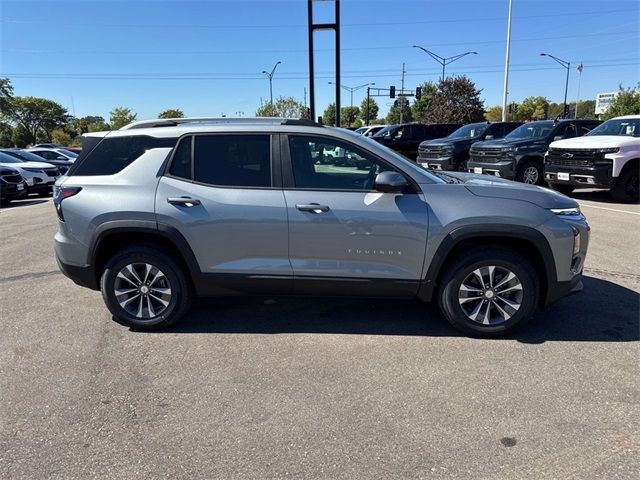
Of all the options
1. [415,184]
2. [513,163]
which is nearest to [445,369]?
[415,184]

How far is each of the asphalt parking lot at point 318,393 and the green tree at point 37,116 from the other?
8847cm

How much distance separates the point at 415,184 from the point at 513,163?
32.4 ft

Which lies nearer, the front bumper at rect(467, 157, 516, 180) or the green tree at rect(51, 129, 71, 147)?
the front bumper at rect(467, 157, 516, 180)

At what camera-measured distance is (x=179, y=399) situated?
3.20 metres

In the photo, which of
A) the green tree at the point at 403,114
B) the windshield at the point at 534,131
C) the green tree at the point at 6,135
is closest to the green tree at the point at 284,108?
the green tree at the point at 403,114

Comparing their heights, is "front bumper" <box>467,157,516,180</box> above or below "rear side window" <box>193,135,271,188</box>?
below

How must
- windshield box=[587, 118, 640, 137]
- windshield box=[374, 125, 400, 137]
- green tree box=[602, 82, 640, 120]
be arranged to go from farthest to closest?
green tree box=[602, 82, 640, 120] < windshield box=[374, 125, 400, 137] < windshield box=[587, 118, 640, 137]

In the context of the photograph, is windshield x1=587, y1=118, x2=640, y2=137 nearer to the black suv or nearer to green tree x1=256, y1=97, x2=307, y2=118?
the black suv

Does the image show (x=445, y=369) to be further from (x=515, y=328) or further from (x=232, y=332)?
(x=232, y=332)

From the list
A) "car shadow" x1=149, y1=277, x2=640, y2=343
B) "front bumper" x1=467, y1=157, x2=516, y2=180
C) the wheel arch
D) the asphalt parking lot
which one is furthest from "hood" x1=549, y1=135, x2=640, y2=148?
the wheel arch

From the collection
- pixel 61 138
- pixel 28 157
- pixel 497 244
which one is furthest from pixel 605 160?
pixel 61 138

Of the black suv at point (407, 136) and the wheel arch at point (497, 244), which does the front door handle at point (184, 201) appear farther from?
the black suv at point (407, 136)

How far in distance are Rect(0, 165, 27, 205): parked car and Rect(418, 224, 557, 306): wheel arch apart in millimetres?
13787

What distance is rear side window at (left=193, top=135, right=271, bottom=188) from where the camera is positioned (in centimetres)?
404
